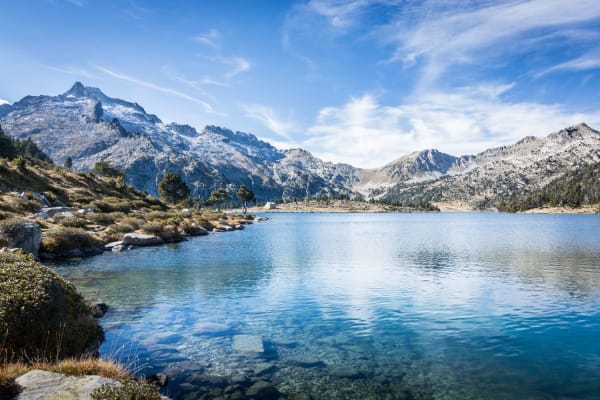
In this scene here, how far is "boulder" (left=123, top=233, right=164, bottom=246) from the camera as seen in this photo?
67.3 m

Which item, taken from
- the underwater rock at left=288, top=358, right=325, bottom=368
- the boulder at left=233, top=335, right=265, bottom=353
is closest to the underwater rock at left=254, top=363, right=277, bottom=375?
the underwater rock at left=288, top=358, right=325, bottom=368

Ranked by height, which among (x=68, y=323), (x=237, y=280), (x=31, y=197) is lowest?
(x=237, y=280)

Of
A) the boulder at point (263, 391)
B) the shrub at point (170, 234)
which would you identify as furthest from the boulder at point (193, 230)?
the boulder at point (263, 391)

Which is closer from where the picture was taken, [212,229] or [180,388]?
[180,388]

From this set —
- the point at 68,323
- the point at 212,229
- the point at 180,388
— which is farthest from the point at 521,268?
the point at 212,229

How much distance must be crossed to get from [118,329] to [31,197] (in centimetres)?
7222

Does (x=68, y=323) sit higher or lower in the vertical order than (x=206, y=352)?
higher

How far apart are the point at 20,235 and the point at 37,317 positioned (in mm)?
36699

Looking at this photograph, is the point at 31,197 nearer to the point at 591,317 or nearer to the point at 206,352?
the point at 206,352

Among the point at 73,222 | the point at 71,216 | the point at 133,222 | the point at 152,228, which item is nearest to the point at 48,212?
the point at 71,216

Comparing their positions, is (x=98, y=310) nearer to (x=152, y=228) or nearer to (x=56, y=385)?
(x=56, y=385)

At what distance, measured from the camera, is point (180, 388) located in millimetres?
15727

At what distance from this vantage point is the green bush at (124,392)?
9996mm

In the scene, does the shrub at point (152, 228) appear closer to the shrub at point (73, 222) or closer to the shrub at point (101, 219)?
the shrub at point (101, 219)
